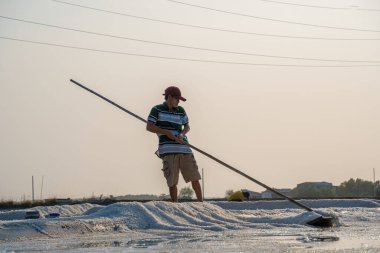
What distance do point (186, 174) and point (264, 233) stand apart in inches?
166

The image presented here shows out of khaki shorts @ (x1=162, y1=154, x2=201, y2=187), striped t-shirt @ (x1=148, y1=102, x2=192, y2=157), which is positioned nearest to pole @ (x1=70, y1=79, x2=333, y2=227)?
striped t-shirt @ (x1=148, y1=102, x2=192, y2=157)

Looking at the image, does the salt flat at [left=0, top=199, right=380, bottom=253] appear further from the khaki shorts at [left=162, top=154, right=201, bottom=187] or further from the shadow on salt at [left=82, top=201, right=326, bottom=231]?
the khaki shorts at [left=162, top=154, right=201, bottom=187]

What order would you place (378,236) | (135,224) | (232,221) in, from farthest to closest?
(232,221)
(135,224)
(378,236)

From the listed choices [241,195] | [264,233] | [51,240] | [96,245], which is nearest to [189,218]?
[264,233]

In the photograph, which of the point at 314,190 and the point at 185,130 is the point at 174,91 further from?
the point at 314,190

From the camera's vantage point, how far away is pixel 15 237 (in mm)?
8938

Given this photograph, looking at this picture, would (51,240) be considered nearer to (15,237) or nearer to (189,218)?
(15,237)

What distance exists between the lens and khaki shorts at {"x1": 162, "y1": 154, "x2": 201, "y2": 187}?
1325 cm

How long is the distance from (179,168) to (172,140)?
44 cm

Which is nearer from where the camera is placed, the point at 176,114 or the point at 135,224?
the point at 135,224

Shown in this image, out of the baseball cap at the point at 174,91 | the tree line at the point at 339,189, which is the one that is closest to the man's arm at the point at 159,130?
the baseball cap at the point at 174,91

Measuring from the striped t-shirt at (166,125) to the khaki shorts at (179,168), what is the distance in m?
0.08

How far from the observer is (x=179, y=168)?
44.4 ft

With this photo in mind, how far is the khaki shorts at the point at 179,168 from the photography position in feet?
43.5
